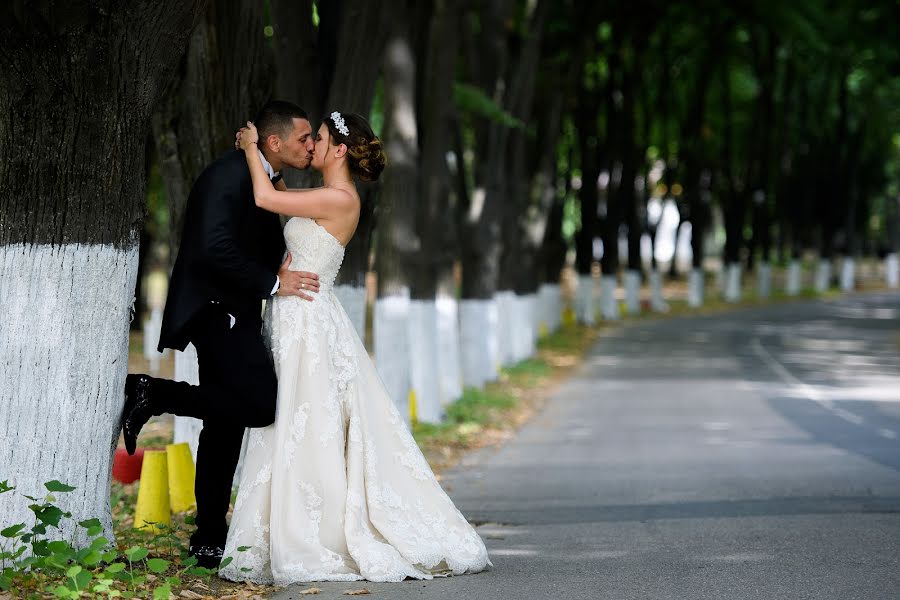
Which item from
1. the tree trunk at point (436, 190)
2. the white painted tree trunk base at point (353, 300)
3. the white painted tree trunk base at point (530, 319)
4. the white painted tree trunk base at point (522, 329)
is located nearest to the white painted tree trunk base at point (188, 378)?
the white painted tree trunk base at point (353, 300)

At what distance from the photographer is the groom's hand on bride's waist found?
738cm

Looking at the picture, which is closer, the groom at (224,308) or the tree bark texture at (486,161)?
the groom at (224,308)

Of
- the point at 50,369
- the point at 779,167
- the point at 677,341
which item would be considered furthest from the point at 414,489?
the point at 779,167

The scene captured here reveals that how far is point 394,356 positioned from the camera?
16.0 metres

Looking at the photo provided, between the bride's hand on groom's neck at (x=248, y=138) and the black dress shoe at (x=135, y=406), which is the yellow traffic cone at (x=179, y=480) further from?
the bride's hand on groom's neck at (x=248, y=138)

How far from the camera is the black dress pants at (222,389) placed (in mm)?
7164

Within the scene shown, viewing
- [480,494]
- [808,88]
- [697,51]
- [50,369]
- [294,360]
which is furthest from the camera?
[808,88]

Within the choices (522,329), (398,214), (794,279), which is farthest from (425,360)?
(794,279)

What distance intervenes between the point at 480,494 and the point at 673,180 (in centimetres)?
4264

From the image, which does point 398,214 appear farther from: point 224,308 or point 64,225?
point 64,225

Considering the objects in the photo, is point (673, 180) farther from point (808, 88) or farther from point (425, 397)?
point (425, 397)

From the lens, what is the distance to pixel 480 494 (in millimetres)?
11641

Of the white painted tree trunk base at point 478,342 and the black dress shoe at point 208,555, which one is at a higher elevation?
the white painted tree trunk base at point 478,342

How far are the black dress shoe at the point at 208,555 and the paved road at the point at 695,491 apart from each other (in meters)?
0.64
